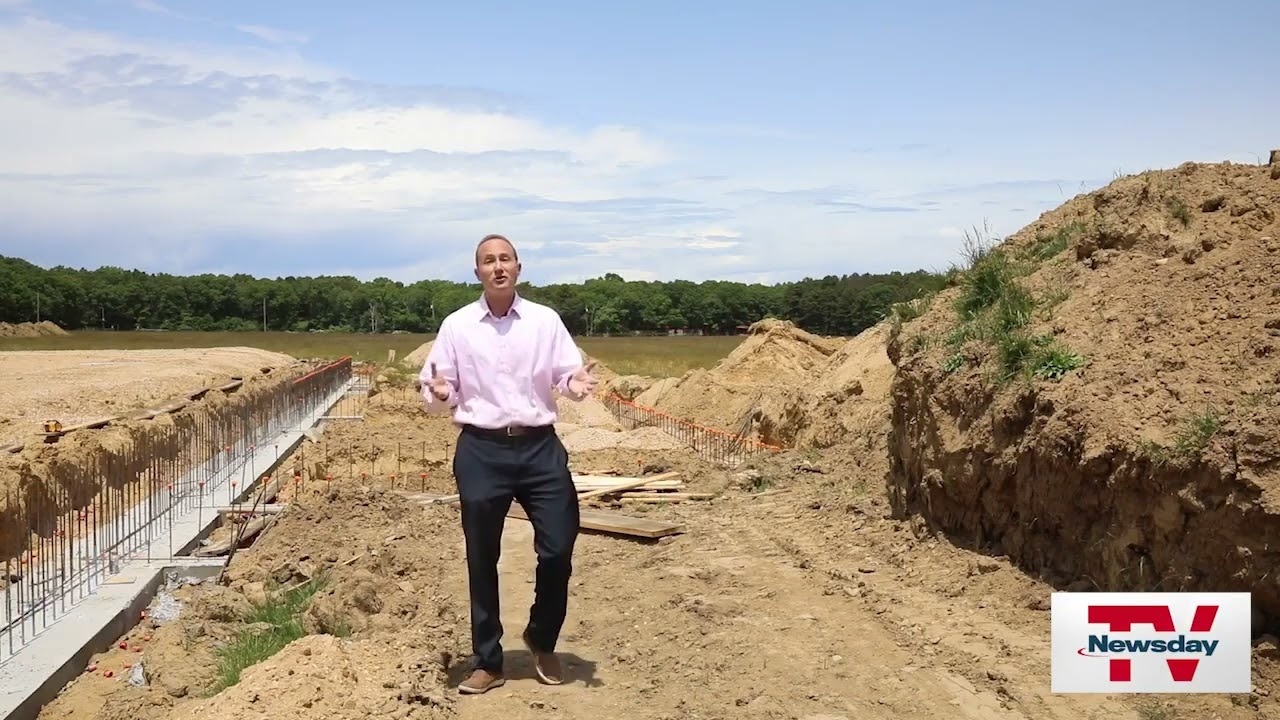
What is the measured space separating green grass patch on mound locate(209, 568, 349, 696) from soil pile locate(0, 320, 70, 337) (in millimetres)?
67432

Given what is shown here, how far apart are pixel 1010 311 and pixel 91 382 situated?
1627cm

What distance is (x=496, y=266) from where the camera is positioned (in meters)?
4.73

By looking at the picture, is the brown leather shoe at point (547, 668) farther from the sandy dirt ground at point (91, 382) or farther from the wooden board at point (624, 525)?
the sandy dirt ground at point (91, 382)

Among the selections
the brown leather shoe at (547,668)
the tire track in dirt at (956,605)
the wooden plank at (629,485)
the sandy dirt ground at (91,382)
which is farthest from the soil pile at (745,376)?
the brown leather shoe at (547,668)

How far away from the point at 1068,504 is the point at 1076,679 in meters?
1.38

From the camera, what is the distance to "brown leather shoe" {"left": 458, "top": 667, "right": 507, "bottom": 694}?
4777 millimetres

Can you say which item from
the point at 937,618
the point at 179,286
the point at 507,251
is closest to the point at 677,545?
the point at 937,618

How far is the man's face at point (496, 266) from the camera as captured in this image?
186 inches

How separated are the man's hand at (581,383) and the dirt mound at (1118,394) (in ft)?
8.45

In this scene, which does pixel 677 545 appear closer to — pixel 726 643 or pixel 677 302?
pixel 726 643

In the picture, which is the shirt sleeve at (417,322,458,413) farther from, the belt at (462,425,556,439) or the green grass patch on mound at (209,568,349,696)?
the green grass patch on mound at (209,568,349,696)

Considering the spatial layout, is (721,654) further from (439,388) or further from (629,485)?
(629,485)

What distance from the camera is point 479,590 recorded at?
188 inches

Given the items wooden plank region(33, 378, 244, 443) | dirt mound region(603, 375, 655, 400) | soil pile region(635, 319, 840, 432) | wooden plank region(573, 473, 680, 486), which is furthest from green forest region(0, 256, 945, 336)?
wooden plank region(573, 473, 680, 486)
